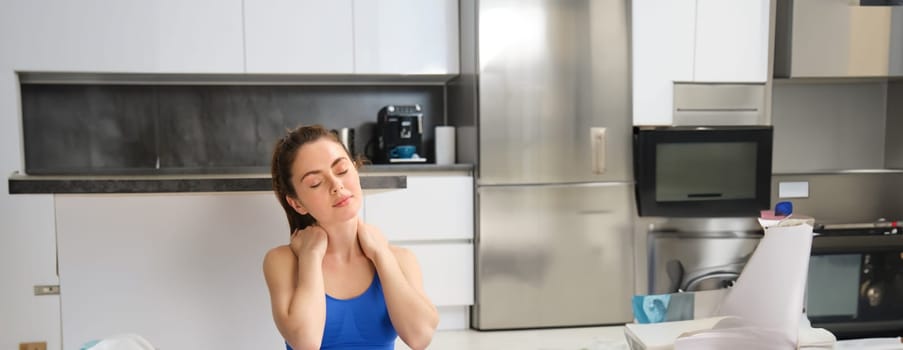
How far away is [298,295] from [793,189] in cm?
323

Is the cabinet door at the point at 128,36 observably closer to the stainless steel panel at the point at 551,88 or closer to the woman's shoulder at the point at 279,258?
the stainless steel panel at the point at 551,88

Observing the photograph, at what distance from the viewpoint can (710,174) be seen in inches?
138

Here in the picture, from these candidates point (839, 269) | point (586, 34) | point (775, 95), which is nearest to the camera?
point (839, 269)

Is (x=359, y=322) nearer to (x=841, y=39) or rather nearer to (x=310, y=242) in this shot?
(x=310, y=242)

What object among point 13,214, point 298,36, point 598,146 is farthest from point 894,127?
point 13,214

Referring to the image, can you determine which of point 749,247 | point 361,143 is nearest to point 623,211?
point 749,247

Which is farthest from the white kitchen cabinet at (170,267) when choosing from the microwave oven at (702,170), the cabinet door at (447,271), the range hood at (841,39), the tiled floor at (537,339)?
the range hood at (841,39)

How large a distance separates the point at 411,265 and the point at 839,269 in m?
2.49

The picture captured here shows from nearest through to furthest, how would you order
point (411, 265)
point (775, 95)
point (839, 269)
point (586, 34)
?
point (411, 265) < point (839, 269) < point (586, 34) < point (775, 95)

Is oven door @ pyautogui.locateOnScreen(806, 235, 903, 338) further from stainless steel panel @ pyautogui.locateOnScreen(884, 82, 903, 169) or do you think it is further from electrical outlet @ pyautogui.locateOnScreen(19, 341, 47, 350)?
electrical outlet @ pyautogui.locateOnScreen(19, 341, 47, 350)

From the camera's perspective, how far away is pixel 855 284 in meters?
3.23

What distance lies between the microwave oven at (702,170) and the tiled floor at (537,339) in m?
0.62

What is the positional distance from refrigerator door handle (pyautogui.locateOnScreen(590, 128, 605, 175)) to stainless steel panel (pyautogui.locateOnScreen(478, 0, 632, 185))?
21 mm

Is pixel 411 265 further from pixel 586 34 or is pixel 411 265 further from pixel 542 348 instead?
pixel 586 34
